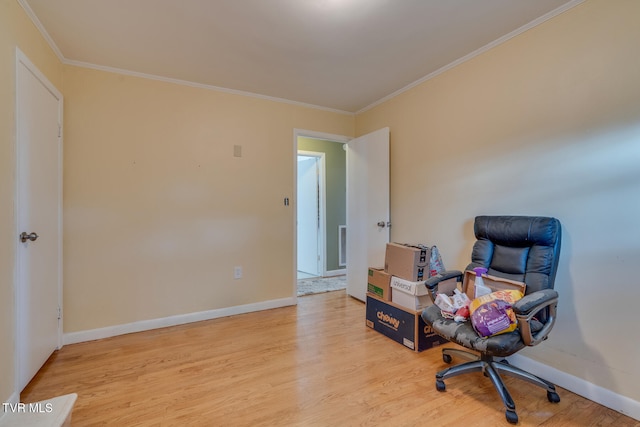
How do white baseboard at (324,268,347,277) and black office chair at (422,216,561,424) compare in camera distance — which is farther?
white baseboard at (324,268,347,277)

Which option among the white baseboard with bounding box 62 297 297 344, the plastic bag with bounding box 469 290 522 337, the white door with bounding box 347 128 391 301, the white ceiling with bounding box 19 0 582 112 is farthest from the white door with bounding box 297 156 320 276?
the plastic bag with bounding box 469 290 522 337

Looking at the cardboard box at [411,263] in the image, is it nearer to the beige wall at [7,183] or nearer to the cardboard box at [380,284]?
the cardboard box at [380,284]

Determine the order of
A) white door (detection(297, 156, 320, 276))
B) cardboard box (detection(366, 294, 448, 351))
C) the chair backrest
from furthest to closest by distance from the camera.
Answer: white door (detection(297, 156, 320, 276)) < cardboard box (detection(366, 294, 448, 351)) < the chair backrest

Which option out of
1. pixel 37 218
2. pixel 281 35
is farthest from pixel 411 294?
pixel 37 218

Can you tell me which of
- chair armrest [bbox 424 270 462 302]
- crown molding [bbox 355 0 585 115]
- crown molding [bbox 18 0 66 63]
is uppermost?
crown molding [bbox 355 0 585 115]

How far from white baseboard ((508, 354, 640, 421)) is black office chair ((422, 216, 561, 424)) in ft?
0.69

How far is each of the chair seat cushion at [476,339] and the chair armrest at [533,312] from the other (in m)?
0.06

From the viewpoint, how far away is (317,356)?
2.27 metres

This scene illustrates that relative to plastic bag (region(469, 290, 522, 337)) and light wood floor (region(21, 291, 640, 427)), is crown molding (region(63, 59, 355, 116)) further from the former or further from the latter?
plastic bag (region(469, 290, 522, 337))

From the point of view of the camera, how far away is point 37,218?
202 centimetres

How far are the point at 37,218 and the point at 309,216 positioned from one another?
144 inches

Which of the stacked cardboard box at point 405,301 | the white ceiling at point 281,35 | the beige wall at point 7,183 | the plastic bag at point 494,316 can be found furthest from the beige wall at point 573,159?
the beige wall at point 7,183

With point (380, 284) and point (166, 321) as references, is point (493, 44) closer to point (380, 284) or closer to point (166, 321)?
point (380, 284)

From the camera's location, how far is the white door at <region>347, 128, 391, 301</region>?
10.9 feet
